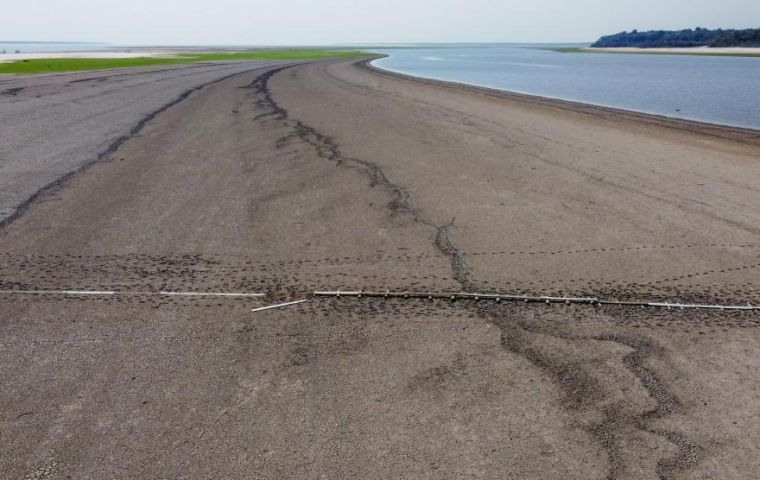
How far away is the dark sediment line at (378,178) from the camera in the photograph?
6000mm

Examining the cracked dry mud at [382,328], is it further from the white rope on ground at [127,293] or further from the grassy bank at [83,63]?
the grassy bank at [83,63]

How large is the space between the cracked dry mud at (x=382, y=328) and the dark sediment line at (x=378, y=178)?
61 mm

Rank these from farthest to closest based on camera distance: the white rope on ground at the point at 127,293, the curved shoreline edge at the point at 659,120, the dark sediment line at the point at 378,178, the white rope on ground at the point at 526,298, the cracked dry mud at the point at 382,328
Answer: the curved shoreline edge at the point at 659,120 < the dark sediment line at the point at 378,178 < the white rope on ground at the point at 127,293 < the white rope on ground at the point at 526,298 < the cracked dry mud at the point at 382,328

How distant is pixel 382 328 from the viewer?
4.58 m

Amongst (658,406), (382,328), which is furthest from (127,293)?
(658,406)

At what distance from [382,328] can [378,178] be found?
536cm

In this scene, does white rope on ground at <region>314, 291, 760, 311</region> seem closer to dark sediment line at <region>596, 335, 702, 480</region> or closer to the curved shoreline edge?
dark sediment line at <region>596, 335, 702, 480</region>

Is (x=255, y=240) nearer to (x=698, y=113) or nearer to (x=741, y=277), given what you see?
(x=741, y=277)

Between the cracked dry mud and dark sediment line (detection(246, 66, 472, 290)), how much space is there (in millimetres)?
61

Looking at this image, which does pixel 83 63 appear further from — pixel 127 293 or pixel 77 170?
pixel 127 293

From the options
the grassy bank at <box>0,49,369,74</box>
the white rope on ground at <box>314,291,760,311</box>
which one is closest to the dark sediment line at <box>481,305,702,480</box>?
the white rope on ground at <box>314,291,760,311</box>

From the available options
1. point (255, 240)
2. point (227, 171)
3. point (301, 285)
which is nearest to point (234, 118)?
point (227, 171)

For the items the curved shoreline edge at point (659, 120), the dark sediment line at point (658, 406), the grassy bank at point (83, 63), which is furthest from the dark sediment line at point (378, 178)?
the grassy bank at point (83, 63)

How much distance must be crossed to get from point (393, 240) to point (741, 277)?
3595mm
